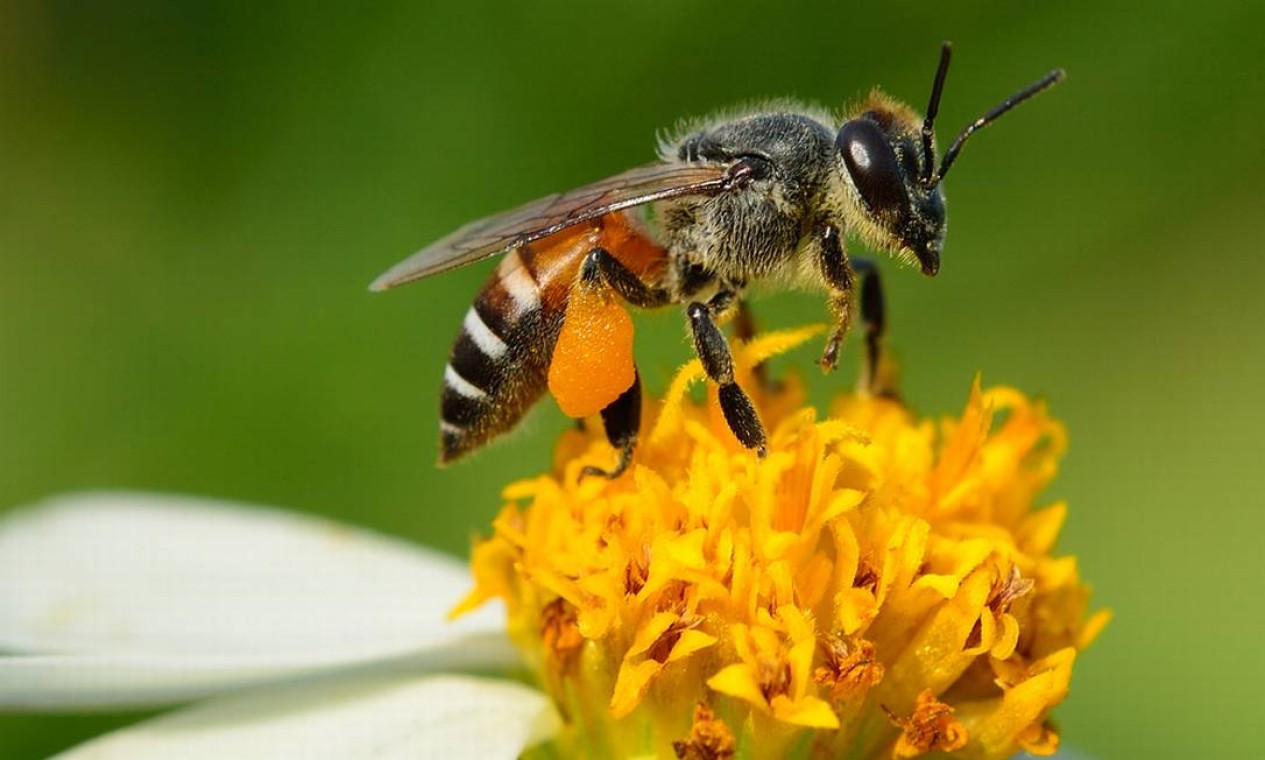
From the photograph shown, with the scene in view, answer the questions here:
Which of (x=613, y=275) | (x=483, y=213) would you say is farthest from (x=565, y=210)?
(x=483, y=213)

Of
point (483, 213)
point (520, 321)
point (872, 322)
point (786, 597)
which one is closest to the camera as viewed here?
point (786, 597)

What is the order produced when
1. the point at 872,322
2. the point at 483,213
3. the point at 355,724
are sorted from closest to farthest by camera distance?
1. the point at 355,724
2. the point at 872,322
3. the point at 483,213

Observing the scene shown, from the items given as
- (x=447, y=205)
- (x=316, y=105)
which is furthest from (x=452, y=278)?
(x=316, y=105)

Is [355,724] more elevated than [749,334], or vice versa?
[749,334]

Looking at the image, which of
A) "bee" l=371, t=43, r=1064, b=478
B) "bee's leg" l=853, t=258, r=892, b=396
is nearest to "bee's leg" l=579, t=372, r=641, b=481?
"bee" l=371, t=43, r=1064, b=478

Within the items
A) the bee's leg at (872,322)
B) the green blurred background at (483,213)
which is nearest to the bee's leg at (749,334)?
the bee's leg at (872,322)

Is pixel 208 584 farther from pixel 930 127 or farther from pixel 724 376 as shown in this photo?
pixel 930 127

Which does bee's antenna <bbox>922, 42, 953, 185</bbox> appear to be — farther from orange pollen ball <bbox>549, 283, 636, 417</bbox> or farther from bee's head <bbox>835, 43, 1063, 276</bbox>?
orange pollen ball <bbox>549, 283, 636, 417</bbox>
